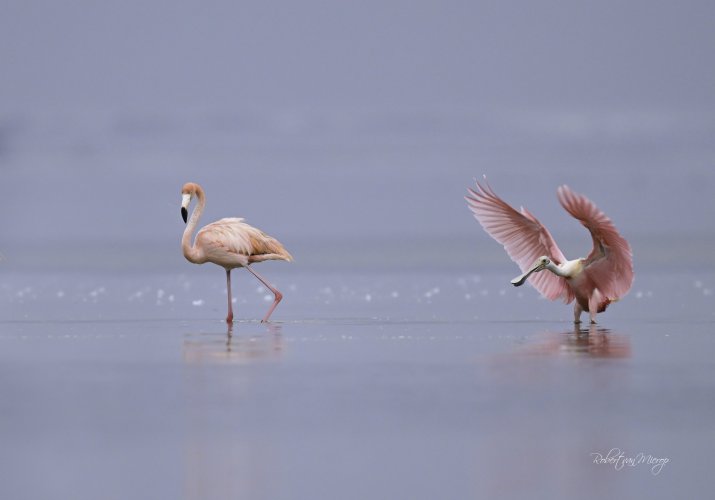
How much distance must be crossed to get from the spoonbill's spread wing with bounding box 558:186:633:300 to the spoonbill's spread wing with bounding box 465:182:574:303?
1.98 ft

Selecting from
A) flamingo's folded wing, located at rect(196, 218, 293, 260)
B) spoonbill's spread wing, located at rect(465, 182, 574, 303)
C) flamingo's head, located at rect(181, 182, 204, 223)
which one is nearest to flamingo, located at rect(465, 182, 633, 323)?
spoonbill's spread wing, located at rect(465, 182, 574, 303)

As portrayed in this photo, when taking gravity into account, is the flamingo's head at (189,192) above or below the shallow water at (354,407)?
above

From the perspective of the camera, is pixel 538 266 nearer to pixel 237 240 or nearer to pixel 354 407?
pixel 237 240

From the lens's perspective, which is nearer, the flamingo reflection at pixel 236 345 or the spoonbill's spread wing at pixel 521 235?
the flamingo reflection at pixel 236 345

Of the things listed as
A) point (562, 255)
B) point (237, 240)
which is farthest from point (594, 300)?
point (237, 240)

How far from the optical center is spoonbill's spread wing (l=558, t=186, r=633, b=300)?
13.4 meters

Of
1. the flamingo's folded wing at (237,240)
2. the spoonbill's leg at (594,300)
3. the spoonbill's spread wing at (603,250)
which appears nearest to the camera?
the spoonbill's spread wing at (603,250)

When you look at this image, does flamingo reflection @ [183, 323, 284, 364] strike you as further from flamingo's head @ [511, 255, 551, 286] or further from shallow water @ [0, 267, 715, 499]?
flamingo's head @ [511, 255, 551, 286]

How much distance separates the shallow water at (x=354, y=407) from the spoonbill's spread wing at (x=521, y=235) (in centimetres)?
47

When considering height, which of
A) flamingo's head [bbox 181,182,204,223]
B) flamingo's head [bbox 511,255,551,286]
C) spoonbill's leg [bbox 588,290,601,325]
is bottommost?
spoonbill's leg [bbox 588,290,601,325]

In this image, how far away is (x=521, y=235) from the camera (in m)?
15.4

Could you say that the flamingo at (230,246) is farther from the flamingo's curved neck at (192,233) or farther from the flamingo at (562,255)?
the flamingo at (562,255)

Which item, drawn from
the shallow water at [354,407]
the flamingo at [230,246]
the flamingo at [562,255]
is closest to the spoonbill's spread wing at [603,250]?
the flamingo at [562,255]

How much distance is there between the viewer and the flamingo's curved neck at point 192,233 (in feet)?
52.5
